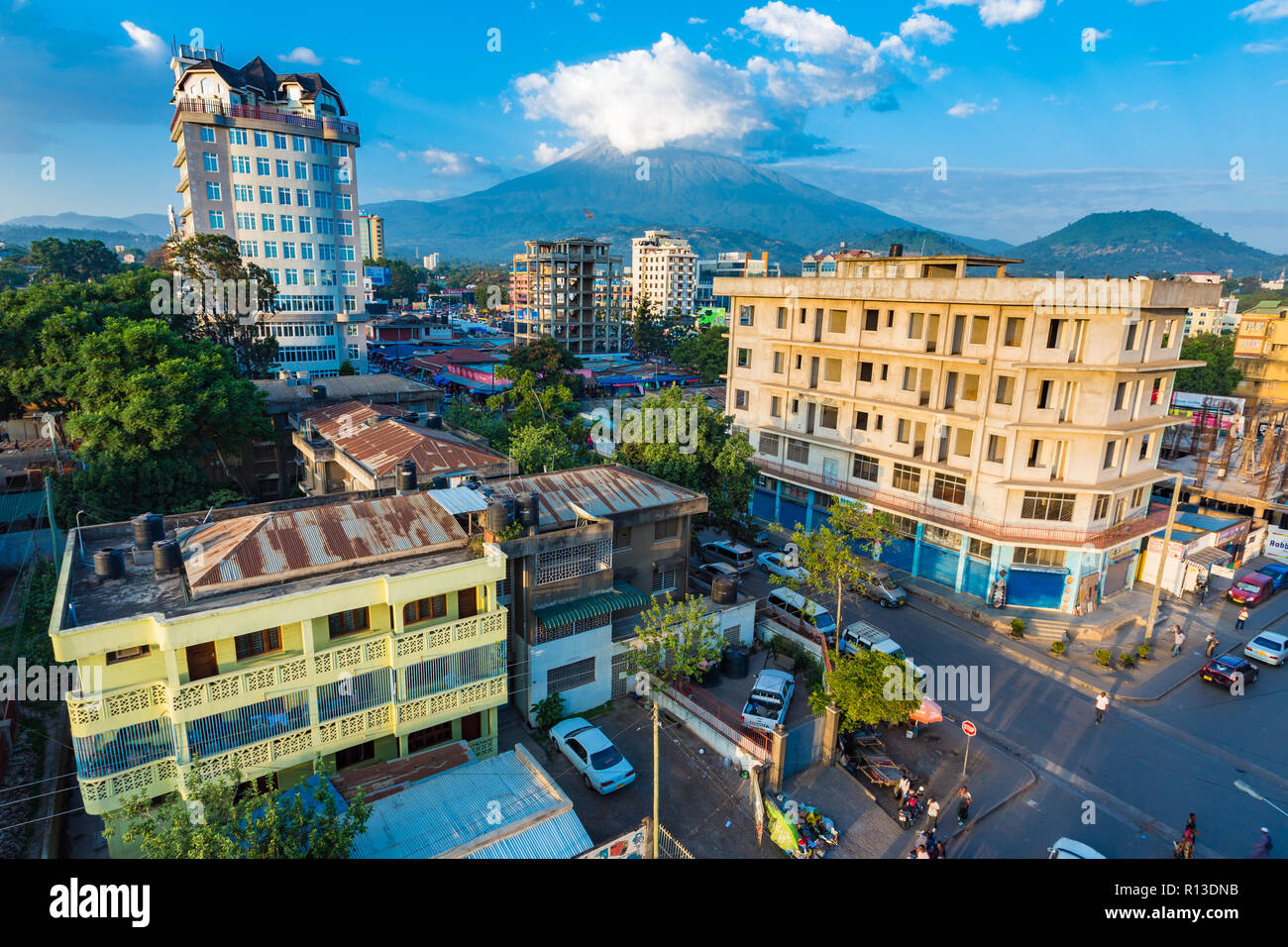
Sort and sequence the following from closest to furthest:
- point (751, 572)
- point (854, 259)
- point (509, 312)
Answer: point (751, 572)
point (854, 259)
point (509, 312)

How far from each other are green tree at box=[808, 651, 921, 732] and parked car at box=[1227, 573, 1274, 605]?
2473 cm

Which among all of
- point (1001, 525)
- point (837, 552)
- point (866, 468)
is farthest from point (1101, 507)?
point (837, 552)

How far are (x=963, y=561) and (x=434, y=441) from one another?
26.6 metres

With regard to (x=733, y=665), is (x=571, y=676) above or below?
above

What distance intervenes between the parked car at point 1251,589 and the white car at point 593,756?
33.6m

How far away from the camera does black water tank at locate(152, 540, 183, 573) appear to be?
18.5 metres

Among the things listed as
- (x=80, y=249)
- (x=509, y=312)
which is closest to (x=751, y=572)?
(x=80, y=249)

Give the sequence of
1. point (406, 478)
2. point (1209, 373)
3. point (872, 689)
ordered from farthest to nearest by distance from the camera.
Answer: point (1209, 373) → point (406, 478) → point (872, 689)

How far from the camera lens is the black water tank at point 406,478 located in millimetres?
25172

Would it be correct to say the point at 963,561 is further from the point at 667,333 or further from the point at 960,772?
the point at 667,333

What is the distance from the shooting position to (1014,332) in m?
33.2

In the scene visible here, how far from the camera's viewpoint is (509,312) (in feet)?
573

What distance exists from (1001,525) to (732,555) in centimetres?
1343

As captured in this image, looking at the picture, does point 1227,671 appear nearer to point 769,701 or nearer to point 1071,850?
point 1071,850
